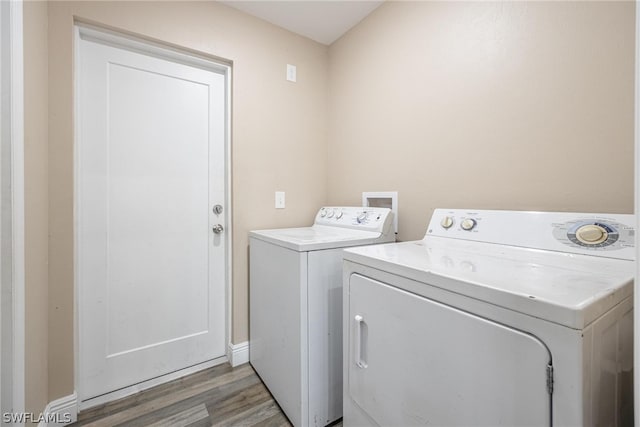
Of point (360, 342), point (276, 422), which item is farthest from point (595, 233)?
point (276, 422)

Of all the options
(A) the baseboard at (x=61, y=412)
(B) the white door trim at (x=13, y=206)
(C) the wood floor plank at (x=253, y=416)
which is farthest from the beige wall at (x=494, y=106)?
(A) the baseboard at (x=61, y=412)

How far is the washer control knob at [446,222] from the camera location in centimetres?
125

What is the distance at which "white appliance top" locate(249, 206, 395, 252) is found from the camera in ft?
4.20

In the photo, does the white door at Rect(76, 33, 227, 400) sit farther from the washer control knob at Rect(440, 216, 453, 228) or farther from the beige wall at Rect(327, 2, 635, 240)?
the washer control knob at Rect(440, 216, 453, 228)

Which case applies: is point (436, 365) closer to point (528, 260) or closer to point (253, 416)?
point (528, 260)

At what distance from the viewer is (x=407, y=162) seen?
1.59 m

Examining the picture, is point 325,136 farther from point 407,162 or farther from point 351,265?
point 351,265

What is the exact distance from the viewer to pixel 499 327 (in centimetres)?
59

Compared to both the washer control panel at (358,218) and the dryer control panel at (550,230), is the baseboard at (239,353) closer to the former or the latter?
the washer control panel at (358,218)

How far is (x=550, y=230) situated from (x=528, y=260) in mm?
173

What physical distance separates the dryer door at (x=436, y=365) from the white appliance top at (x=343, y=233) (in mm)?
327

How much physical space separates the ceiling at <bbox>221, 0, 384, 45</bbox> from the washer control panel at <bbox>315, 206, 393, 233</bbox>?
4.37ft

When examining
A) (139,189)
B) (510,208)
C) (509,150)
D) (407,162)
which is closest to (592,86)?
(509,150)

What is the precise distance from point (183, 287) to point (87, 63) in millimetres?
1343
